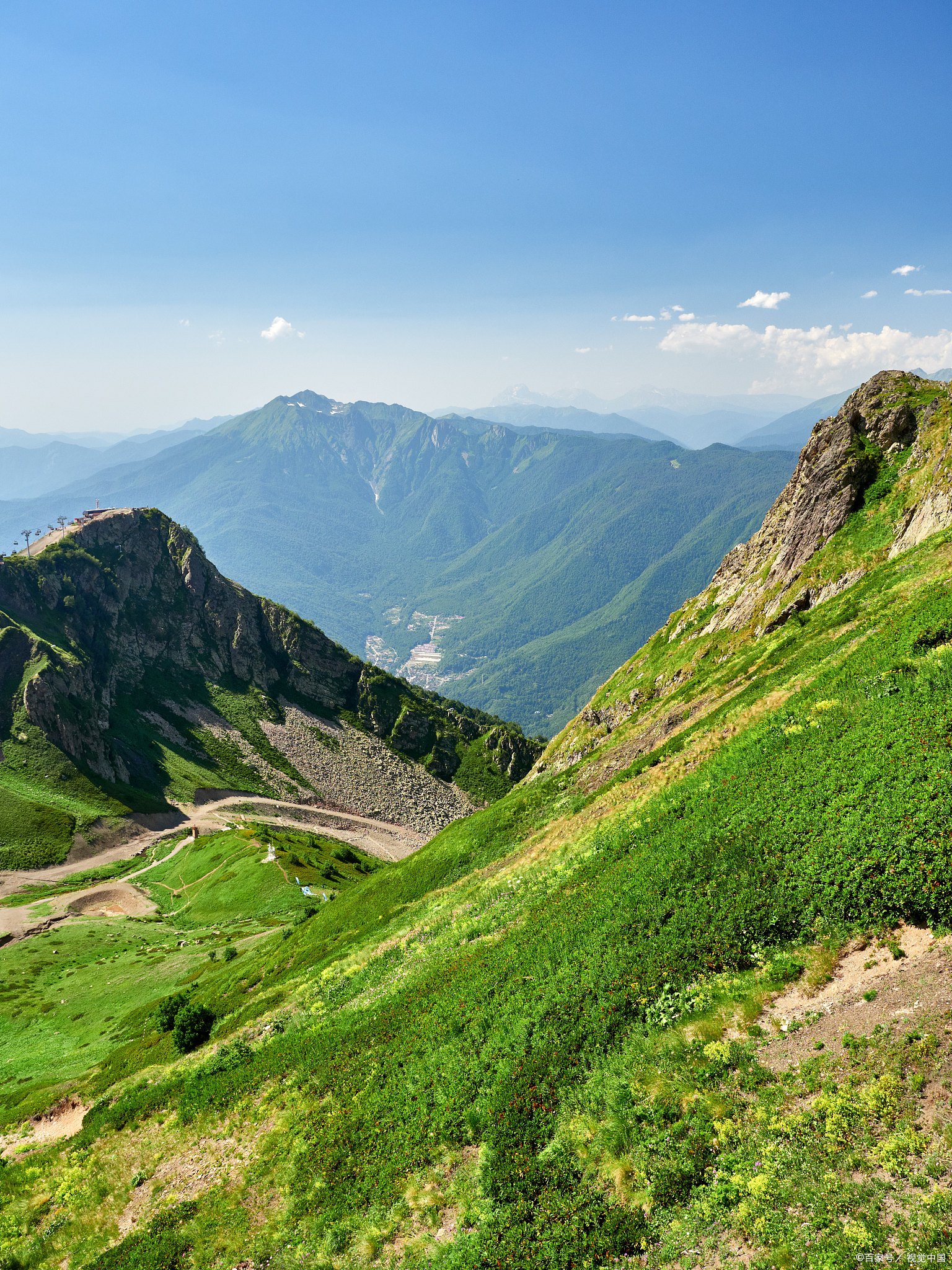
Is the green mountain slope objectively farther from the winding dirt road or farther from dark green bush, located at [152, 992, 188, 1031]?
the winding dirt road

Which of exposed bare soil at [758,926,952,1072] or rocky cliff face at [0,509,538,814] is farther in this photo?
rocky cliff face at [0,509,538,814]

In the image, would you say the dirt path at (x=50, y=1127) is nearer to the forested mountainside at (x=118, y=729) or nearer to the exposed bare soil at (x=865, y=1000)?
the exposed bare soil at (x=865, y=1000)

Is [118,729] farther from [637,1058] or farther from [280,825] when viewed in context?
[637,1058]

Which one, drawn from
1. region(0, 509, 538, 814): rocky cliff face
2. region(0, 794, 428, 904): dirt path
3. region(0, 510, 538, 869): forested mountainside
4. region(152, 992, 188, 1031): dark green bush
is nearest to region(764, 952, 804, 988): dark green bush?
region(152, 992, 188, 1031): dark green bush

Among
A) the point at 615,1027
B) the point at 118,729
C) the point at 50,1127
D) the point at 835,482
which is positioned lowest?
the point at 118,729

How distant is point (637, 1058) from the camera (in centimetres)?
1630

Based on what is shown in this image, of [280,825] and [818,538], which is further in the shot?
[280,825]

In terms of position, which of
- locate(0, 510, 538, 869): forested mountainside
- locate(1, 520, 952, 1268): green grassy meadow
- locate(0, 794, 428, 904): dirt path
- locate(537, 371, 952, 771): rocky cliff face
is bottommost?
locate(0, 794, 428, 904): dirt path

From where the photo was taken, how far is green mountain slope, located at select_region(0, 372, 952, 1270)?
484 inches

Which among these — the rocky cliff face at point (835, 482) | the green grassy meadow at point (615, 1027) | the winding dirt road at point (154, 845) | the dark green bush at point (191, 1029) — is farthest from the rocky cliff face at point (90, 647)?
the rocky cliff face at point (835, 482)

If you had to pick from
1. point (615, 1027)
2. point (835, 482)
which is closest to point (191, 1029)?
point (615, 1027)

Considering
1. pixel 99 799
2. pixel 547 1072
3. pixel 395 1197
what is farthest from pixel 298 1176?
pixel 99 799

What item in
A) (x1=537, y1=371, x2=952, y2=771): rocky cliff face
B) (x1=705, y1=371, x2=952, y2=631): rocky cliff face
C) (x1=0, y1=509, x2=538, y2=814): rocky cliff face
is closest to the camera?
(x1=537, y1=371, x2=952, y2=771): rocky cliff face

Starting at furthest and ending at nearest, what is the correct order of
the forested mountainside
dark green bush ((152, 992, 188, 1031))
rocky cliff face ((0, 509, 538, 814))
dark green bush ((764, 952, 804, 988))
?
rocky cliff face ((0, 509, 538, 814)), the forested mountainside, dark green bush ((152, 992, 188, 1031)), dark green bush ((764, 952, 804, 988))
